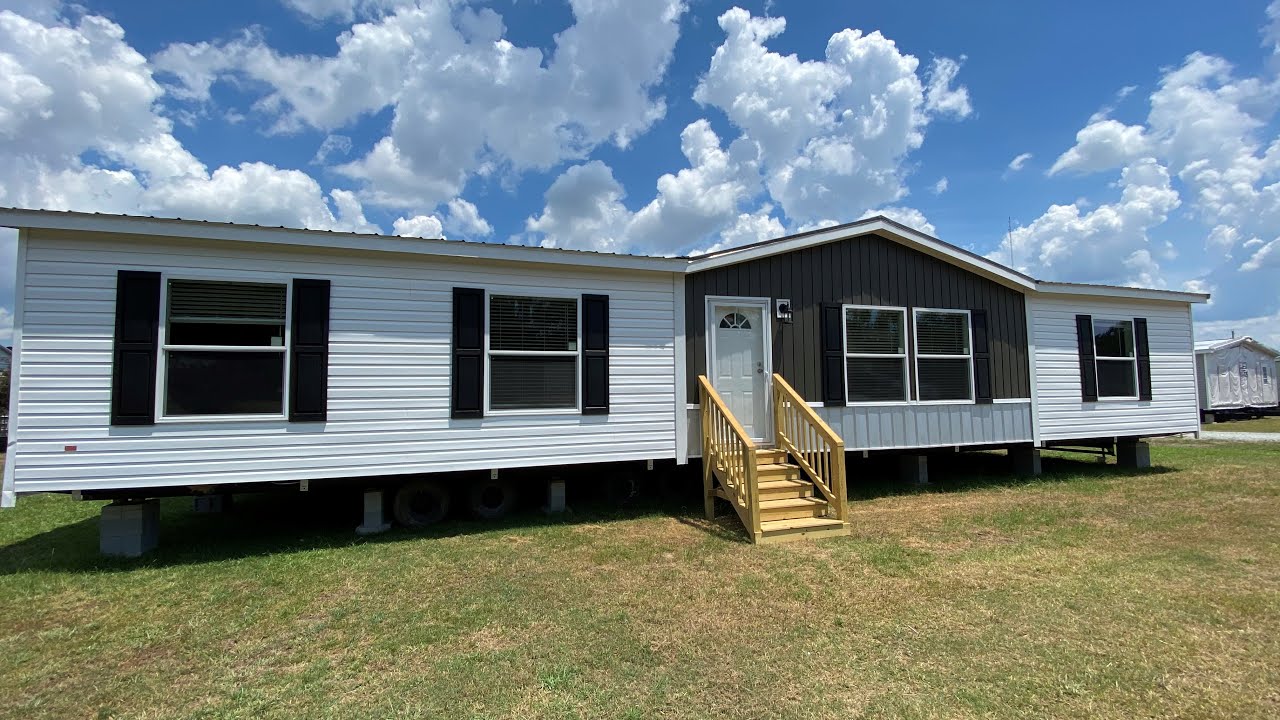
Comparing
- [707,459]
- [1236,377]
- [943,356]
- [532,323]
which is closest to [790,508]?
[707,459]

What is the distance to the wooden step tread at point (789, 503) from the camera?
19.8 ft

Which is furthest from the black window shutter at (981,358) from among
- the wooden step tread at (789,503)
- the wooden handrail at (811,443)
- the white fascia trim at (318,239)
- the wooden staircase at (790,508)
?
the white fascia trim at (318,239)

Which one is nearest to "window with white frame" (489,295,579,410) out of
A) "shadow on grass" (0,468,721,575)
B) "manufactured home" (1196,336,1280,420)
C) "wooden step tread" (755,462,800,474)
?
"shadow on grass" (0,468,721,575)

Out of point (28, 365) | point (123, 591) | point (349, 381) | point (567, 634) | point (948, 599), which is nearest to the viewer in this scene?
point (567, 634)

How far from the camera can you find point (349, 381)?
588cm

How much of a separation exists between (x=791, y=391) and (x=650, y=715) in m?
4.76

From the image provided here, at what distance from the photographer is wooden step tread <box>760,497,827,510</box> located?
604 centimetres

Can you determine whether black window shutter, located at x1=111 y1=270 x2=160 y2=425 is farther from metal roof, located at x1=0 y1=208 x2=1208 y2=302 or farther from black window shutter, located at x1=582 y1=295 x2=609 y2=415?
black window shutter, located at x1=582 y1=295 x2=609 y2=415

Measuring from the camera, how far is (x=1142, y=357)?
31.3ft

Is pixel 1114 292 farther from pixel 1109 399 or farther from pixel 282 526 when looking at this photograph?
pixel 282 526

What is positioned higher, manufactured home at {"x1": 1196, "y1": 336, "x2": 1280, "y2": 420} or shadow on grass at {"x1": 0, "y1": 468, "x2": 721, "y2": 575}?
manufactured home at {"x1": 1196, "y1": 336, "x2": 1280, "y2": 420}

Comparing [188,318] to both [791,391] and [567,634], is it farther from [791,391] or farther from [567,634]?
[791,391]

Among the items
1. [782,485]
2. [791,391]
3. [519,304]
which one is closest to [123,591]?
[519,304]

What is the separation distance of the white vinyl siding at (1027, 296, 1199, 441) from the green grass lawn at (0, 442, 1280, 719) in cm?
252
